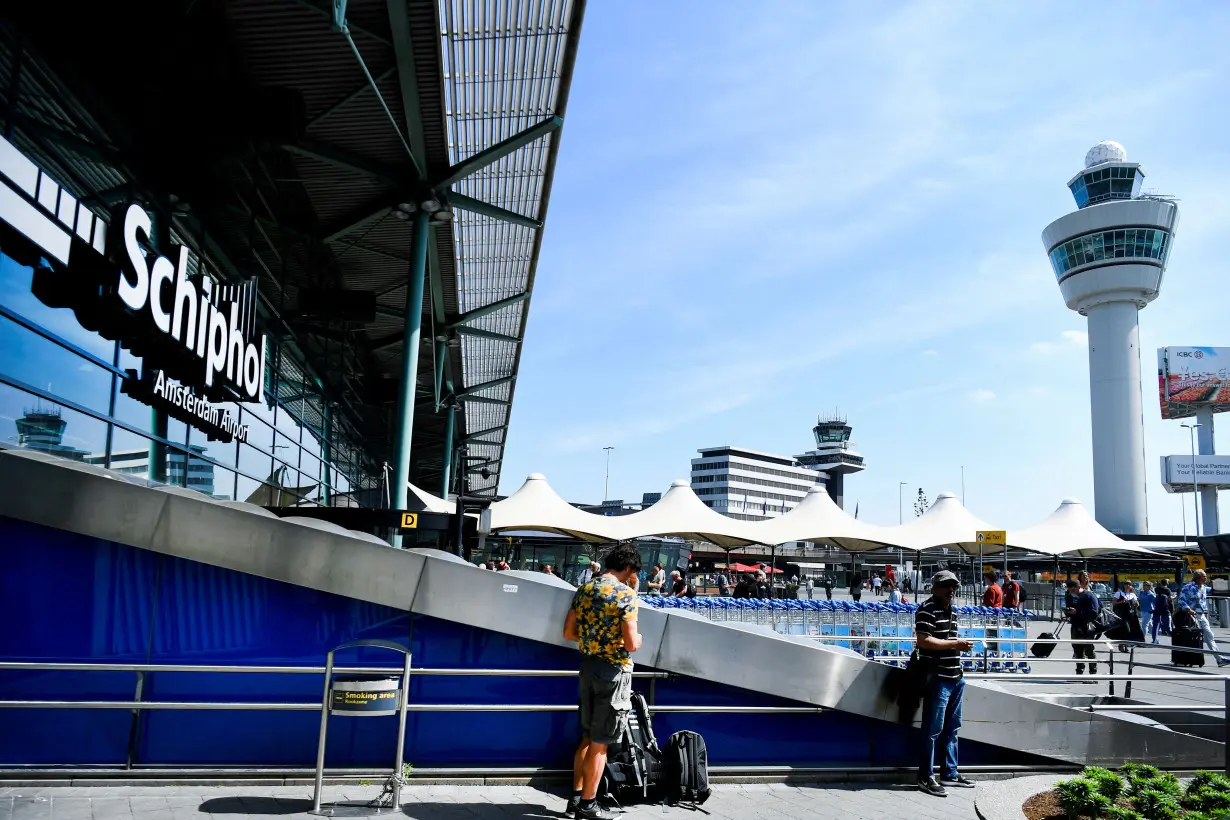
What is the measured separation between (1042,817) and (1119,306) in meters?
91.9

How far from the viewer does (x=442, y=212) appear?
17.4 meters

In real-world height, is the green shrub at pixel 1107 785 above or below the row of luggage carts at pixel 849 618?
below

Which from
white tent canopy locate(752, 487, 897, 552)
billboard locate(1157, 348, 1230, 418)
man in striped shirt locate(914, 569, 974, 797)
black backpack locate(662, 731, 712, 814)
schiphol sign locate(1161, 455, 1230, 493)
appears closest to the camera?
black backpack locate(662, 731, 712, 814)

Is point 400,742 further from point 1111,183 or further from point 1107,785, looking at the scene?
point 1111,183

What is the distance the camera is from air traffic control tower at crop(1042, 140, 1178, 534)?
82.4m

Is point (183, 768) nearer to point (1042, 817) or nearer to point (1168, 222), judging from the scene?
point (1042, 817)

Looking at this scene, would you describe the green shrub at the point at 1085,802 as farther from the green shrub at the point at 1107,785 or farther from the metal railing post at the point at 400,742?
the metal railing post at the point at 400,742

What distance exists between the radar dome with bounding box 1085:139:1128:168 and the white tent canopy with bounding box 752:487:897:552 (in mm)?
78814

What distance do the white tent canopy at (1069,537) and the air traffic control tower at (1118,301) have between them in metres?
60.8

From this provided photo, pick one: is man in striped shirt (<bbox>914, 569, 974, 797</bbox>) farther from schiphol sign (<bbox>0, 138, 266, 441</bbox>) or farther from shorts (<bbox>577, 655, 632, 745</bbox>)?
schiphol sign (<bbox>0, 138, 266, 441</bbox>)

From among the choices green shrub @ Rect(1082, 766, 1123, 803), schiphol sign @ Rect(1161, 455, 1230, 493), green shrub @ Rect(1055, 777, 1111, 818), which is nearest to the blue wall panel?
green shrub @ Rect(1055, 777, 1111, 818)

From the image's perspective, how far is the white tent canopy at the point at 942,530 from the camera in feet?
87.0

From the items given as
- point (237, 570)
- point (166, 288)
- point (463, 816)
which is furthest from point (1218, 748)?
point (166, 288)

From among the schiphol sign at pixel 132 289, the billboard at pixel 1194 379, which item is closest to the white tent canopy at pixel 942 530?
the schiphol sign at pixel 132 289
